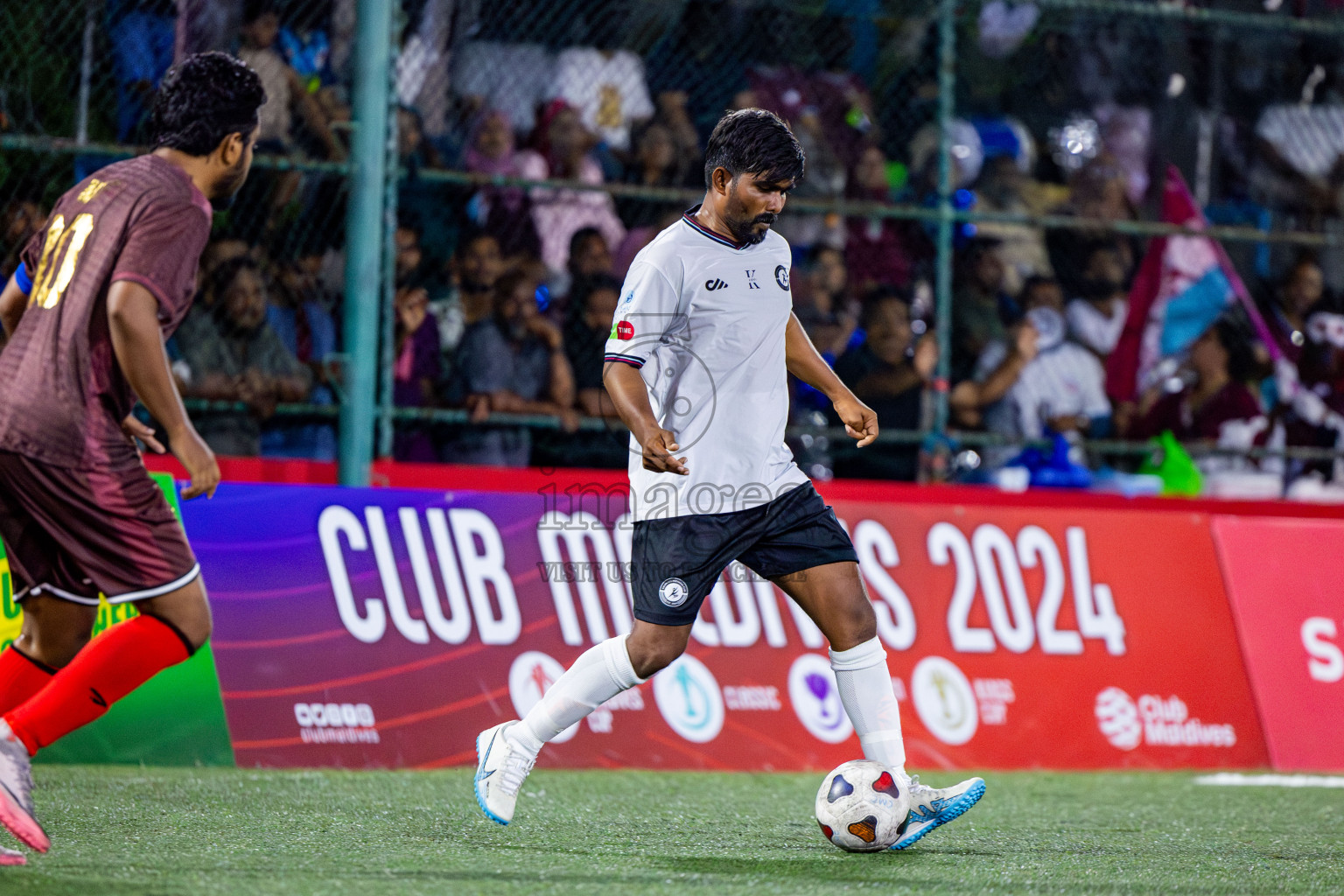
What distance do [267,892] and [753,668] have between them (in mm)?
3839

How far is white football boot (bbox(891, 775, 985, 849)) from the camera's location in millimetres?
4617

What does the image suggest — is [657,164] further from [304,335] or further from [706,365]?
[706,365]

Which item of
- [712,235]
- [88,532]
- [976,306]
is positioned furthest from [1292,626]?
[88,532]

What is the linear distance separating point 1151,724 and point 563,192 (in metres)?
4.03

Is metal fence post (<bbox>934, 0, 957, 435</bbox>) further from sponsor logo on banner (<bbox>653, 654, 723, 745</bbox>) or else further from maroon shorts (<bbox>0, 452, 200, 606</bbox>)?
maroon shorts (<bbox>0, 452, 200, 606</bbox>)

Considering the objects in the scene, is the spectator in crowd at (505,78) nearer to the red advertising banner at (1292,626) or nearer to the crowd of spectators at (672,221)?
the crowd of spectators at (672,221)

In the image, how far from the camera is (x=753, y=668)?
7301 millimetres

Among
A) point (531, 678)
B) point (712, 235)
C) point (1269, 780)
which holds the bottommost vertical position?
point (1269, 780)

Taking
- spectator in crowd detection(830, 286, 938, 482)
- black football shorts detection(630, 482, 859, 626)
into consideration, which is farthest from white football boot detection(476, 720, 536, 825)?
spectator in crowd detection(830, 286, 938, 482)

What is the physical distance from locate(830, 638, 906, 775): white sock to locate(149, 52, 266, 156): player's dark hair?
2150 millimetres

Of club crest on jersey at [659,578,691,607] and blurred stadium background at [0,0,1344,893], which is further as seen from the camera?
blurred stadium background at [0,0,1344,893]

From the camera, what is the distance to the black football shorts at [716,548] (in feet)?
15.3

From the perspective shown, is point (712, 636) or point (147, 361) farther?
point (712, 636)

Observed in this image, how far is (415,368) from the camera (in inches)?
327
